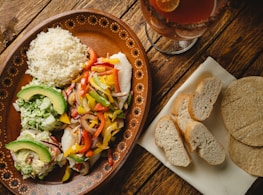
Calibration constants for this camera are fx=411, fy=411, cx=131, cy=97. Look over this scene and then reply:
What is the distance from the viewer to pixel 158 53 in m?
2.22

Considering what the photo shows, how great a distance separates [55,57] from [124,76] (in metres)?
0.37

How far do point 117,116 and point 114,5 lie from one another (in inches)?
25.0

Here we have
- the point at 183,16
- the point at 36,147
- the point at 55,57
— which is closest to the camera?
the point at 183,16

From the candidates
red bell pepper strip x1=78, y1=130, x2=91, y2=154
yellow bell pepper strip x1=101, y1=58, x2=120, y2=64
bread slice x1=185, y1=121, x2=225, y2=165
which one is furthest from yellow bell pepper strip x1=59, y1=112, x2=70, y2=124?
bread slice x1=185, y1=121, x2=225, y2=165

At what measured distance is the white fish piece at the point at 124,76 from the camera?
2.11 m

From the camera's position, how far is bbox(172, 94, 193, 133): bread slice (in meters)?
2.12

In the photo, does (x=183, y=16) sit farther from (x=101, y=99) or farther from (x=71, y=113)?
(x=71, y=113)

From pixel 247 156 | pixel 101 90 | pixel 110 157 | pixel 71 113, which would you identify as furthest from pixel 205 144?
pixel 71 113

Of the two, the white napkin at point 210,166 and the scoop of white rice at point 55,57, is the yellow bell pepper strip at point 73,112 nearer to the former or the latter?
the scoop of white rice at point 55,57

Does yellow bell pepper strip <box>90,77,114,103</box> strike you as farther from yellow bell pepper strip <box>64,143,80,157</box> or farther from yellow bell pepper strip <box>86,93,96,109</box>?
yellow bell pepper strip <box>64,143,80,157</box>

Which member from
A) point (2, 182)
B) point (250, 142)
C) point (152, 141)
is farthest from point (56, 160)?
point (250, 142)

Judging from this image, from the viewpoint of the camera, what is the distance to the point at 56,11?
90.4 inches

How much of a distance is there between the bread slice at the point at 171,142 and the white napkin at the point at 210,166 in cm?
4

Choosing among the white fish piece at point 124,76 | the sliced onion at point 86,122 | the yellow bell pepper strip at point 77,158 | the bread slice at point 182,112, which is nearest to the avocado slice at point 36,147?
the yellow bell pepper strip at point 77,158
